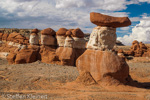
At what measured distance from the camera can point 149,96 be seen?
493cm

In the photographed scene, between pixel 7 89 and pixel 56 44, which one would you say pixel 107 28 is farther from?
pixel 56 44

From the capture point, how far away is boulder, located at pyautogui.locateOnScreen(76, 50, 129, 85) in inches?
252

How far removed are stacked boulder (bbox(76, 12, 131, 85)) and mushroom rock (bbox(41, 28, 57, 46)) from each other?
29.5 ft

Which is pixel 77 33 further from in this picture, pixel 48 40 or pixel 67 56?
pixel 48 40

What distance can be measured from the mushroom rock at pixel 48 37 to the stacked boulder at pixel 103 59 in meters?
8.99

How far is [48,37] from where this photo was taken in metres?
15.5

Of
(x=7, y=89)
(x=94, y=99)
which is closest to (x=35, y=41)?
(x=7, y=89)

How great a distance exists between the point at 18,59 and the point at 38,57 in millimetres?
2077

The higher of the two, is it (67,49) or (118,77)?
(67,49)

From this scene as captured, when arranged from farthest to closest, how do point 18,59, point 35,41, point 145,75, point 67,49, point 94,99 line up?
point 35,41 → point 18,59 → point 67,49 → point 145,75 → point 94,99

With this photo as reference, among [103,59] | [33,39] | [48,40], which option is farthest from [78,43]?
[103,59]

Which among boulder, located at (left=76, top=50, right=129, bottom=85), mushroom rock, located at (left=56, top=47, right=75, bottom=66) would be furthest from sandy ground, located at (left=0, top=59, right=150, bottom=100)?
mushroom rock, located at (left=56, top=47, right=75, bottom=66)

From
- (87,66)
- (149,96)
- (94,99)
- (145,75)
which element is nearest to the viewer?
(94,99)

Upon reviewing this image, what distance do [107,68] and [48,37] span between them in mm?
10242
